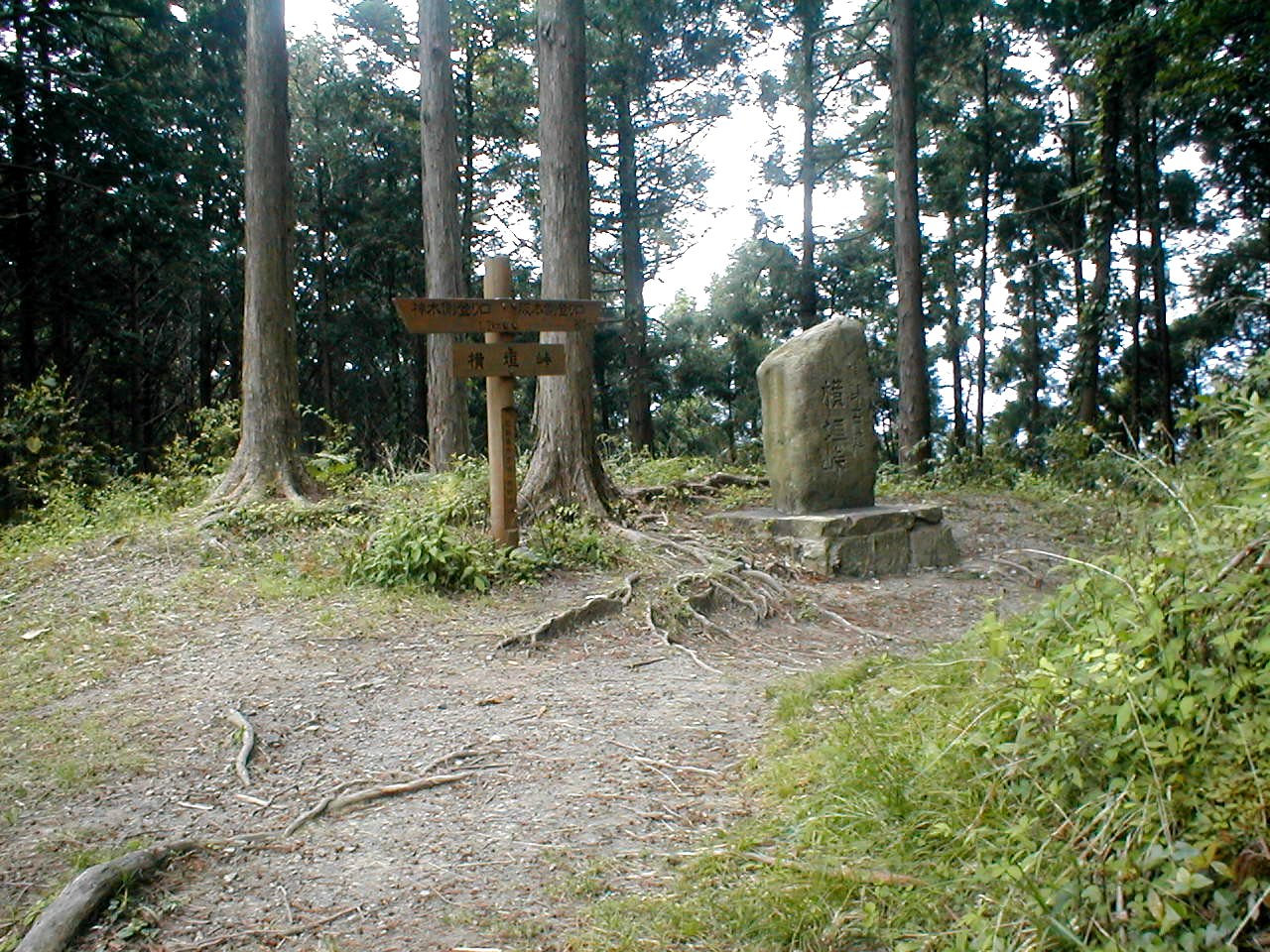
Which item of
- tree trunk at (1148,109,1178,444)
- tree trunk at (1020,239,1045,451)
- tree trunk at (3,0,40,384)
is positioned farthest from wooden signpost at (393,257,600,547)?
tree trunk at (1020,239,1045,451)

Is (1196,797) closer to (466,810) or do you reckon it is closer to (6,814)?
(466,810)

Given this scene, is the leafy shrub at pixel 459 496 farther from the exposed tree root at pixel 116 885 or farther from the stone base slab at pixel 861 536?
the exposed tree root at pixel 116 885

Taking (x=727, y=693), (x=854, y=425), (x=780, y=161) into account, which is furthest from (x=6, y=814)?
(x=780, y=161)

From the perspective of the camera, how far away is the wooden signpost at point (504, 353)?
7.67 metres

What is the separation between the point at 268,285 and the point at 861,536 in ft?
20.8

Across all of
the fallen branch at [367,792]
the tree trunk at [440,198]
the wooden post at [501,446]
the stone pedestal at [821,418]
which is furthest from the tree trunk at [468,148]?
the fallen branch at [367,792]

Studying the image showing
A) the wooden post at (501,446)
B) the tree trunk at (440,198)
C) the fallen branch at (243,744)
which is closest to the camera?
the fallen branch at (243,744)

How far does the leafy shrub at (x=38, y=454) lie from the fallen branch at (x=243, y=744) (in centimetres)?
802

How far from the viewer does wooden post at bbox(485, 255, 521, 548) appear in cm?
795

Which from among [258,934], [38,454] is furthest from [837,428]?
[38,454]

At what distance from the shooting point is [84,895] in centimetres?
305

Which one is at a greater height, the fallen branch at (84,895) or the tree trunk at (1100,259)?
the tree trunk at (1100,259)

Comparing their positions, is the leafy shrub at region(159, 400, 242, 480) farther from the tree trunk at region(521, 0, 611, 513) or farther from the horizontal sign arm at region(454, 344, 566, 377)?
the horizontal sign arm at region(454, 344, 566, 377)

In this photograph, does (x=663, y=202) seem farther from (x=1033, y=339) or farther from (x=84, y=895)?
(x=84, y=895)
